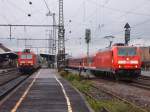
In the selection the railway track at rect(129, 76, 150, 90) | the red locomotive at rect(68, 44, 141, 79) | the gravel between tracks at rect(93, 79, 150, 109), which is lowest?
the gravel between tracks at rect(93, 79, 150, 109)

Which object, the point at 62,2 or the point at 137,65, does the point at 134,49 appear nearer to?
the point at 137,65

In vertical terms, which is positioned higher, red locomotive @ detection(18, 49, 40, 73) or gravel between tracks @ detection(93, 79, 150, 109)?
red locomotive @ detection(18, 49, 40, 73)

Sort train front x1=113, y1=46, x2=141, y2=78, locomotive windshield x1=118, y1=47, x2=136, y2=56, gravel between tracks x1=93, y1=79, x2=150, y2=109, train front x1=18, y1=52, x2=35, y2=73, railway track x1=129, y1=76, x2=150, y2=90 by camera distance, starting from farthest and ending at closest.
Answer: train front x1=18, y1=52, x2=35, y2=73, locomotive windshield x1=118, y1=47, x2=136, y2=56, train front x1=113, y1=46, x2=141, y2=78, railway track x1=129, y1=76, x2=150, y2=90, gravel between tracks x1=93, y1=79, x2=150, y2=109

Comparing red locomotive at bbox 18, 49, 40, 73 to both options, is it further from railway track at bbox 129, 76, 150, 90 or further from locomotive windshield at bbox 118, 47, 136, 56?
railway track at bbox 129, 76, 150, 90

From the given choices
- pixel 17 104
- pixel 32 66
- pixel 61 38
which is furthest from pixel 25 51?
pixel 17 104

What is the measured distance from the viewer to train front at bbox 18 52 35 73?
63719 millimetres

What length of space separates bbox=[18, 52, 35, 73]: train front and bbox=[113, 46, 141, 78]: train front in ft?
79.2

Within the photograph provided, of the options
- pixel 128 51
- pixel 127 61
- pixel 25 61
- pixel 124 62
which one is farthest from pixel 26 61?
pixel 127 61

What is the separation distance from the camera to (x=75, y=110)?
55.3 feet

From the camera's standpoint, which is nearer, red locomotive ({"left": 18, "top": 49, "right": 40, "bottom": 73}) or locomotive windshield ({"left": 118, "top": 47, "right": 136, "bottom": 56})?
locomotive windshield ({"left": 118, "top": 47, "right": 136, "bottom": 56})

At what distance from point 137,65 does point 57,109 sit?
24.3m

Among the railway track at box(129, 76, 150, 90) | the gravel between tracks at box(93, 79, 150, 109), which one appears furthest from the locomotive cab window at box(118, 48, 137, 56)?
the gravel between tracks at box(93, 79, 150, 109)

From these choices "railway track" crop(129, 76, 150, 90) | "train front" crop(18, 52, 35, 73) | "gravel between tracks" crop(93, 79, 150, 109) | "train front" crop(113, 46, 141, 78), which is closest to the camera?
"gravel between tracks" crop(93, 79, 150, 109)

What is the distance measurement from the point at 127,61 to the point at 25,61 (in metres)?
25.2
